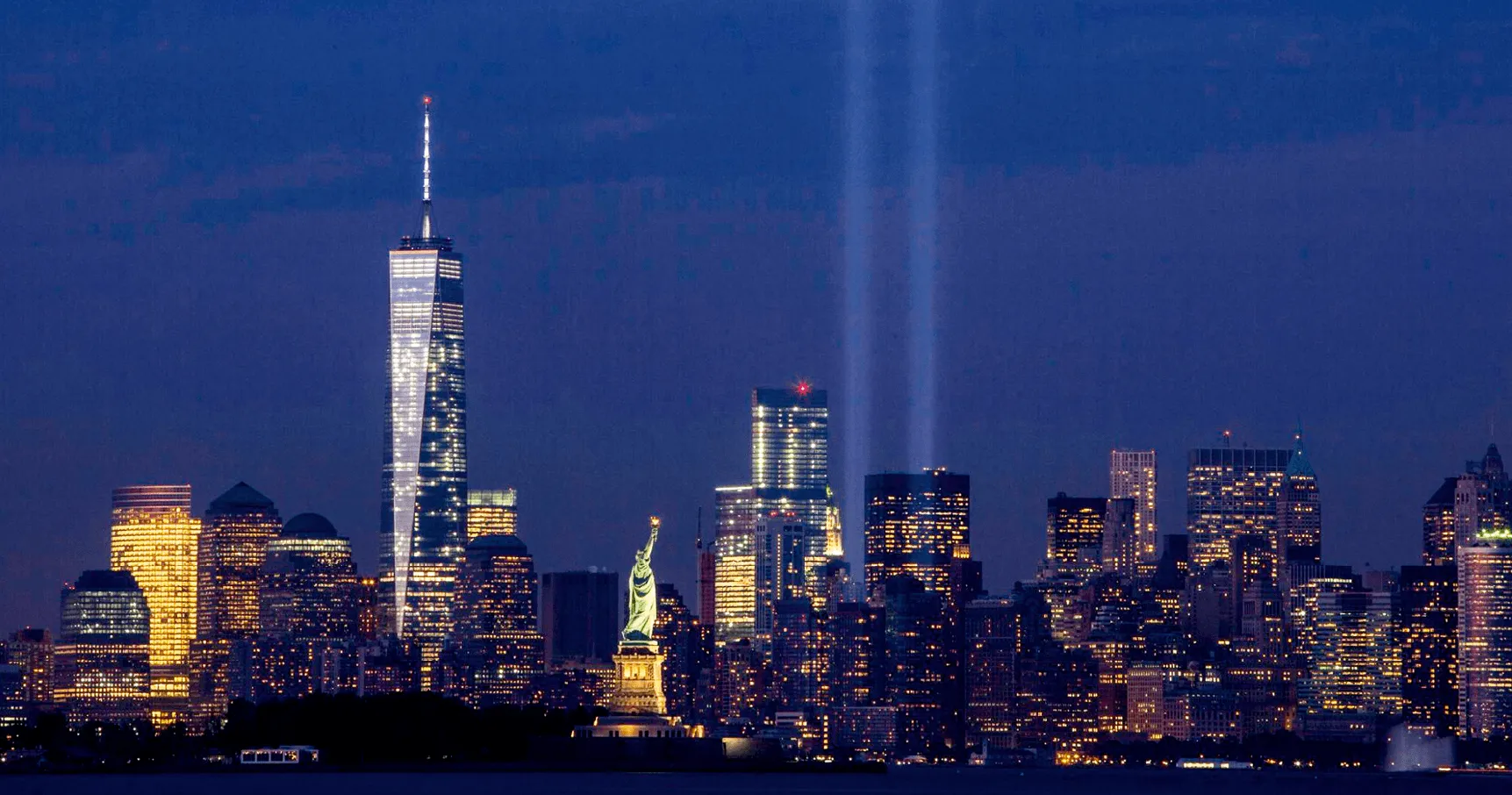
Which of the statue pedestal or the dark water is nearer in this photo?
the dark water

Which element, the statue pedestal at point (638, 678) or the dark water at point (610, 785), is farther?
the statue pedestal at point (638, 678)

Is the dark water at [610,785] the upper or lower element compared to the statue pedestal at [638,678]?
lower

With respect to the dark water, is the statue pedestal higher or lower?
higher

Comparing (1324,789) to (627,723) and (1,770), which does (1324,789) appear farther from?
(1,770)

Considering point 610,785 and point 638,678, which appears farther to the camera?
point 638,678
